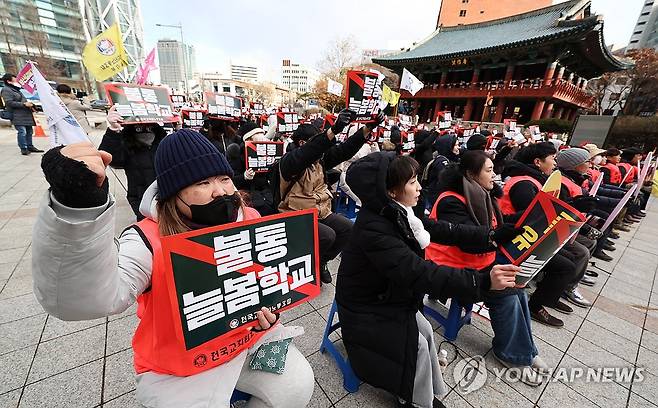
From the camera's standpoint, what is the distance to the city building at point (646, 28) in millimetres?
51144

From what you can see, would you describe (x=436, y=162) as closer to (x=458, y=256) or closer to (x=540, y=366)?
(x=458, y=256)

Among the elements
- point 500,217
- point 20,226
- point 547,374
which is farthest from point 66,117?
point 20,226

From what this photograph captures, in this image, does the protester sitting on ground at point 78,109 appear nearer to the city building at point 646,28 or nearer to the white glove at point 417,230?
the white glove at point 417,230

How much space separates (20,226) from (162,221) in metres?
4.76

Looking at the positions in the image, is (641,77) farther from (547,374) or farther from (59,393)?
(59,393)

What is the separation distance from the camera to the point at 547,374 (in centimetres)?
235

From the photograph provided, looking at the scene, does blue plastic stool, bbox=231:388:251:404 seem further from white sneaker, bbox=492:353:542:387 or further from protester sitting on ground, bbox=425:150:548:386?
white sneaker, bbox=492:353:542:387

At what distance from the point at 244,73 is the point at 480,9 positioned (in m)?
102

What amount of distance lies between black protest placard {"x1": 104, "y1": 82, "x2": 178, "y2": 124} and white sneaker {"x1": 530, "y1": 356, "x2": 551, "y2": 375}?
4620mm

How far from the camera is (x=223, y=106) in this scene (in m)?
5.34

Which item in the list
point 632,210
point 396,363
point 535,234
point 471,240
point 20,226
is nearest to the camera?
point 535,234

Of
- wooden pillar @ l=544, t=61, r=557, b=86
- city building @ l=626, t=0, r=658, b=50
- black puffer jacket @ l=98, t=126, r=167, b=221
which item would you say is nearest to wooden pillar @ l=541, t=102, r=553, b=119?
wooden pillar @ l=544, t=61, r=557, b=86

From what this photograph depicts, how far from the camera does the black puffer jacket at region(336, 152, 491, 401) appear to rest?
62.1 inches

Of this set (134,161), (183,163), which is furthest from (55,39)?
(183,163)
